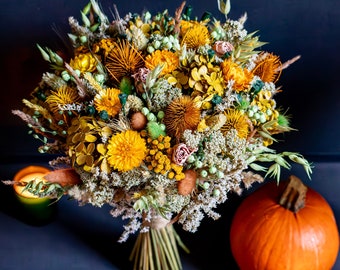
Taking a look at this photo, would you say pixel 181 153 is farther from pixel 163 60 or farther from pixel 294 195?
pixel 294 195

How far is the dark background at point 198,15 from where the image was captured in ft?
3.60

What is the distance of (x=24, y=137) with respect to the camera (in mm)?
1277

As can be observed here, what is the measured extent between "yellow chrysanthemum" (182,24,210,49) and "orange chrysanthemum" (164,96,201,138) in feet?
0.38

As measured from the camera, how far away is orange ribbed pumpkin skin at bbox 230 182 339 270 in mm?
959

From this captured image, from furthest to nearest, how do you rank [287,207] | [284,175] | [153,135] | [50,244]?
[284,175] < [50,244] < [287,207] < [153,135]

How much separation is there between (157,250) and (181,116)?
1.29 feet

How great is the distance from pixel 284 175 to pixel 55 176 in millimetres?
697

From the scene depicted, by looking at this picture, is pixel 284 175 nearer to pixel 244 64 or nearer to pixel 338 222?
pixel 338 222

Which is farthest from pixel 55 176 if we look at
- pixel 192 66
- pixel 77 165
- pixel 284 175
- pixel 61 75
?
pixel 284 175

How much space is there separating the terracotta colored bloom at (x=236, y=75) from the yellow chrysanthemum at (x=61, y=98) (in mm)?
255

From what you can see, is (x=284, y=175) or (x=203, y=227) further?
(x=284, y=175)

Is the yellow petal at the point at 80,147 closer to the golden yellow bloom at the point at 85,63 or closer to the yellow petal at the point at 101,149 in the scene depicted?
the yellow petal at the point at 101,149

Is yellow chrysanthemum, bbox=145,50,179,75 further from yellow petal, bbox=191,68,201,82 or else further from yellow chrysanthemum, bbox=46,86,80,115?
yellow chrysanthemum, bbox=46,86,80,115

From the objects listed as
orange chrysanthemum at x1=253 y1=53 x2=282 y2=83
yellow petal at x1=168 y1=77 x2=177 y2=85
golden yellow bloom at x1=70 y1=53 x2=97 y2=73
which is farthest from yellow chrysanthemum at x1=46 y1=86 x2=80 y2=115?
orange chrysanthemum at x1=253 y1=53 x2=282 y2=83
